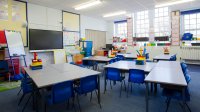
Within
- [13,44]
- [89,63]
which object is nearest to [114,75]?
[89,63]

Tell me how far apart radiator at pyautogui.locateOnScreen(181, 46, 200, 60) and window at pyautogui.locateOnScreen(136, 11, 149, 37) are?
8.06 ft

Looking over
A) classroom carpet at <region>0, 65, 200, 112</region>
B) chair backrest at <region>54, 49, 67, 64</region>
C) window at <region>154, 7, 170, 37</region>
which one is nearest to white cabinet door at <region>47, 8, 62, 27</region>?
chair backrest at <region>54, 49, 67, 64</region>

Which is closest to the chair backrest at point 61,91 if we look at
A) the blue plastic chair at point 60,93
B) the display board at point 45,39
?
the blue plastic chair at point 60,93

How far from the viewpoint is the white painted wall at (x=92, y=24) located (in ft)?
28.1

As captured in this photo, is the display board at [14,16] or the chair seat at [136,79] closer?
the chair seat at [136,79]

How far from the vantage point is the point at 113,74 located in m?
3.49

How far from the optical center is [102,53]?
9000mm

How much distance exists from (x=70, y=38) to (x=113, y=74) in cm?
500

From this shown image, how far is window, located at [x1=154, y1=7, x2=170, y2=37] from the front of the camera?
831 cm

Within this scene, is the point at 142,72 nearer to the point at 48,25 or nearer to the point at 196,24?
the point at 48,25

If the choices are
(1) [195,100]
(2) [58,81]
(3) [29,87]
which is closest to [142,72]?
(1) [195,100]

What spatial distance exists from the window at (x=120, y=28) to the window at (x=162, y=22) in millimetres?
2206

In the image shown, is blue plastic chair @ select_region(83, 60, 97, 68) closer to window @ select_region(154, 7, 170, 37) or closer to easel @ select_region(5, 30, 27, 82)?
easel @ select_region(5, 30, 27, 82)

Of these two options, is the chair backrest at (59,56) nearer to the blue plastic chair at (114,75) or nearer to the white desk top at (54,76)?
→ the white desk top at (54,76)
